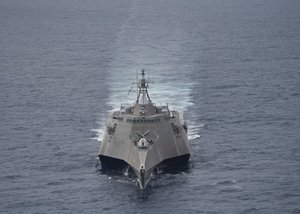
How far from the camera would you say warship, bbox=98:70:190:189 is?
149 meters

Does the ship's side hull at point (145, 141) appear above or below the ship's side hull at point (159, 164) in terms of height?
above

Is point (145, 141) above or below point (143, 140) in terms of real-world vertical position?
below

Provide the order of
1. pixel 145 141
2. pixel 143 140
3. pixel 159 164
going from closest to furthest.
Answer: pixel 145 141 < pixel 143 140 < pixel 159 164

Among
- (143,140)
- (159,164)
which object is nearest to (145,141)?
(143,140)

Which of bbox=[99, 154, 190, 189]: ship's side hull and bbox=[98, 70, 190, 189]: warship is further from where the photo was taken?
bbox=[99, 154, 190, 189]: ship's side hull

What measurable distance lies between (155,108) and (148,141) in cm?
1192

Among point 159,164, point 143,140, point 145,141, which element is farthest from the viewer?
point 159,164

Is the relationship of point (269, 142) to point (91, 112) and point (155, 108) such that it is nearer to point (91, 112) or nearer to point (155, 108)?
point (155, 108)

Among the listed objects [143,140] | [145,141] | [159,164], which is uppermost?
[143,140]

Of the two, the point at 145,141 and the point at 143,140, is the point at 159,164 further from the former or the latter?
the point at 143,140

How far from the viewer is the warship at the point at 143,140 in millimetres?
148625

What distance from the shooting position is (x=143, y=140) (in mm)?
149250

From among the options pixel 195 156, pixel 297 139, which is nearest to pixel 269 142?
pixel 297 139

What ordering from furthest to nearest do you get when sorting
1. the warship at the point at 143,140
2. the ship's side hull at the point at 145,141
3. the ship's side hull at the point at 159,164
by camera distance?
the ship's side hull at the point at 159,164 → the ship's side hull at the point at 145,141 → the warship at the point at 143,140
